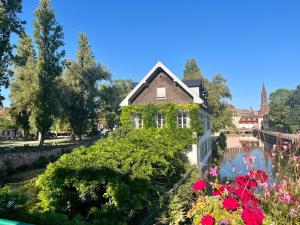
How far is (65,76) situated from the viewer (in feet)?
151

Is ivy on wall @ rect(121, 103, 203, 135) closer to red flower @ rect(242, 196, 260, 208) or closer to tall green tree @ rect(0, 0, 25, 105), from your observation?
tall green tree @ rect(0, 0, 25, 105)

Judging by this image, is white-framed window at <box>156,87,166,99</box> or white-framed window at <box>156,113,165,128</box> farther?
white-framed window at <box>156,113,165,128</box>

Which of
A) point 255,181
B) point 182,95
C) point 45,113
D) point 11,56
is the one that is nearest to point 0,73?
point 11,56

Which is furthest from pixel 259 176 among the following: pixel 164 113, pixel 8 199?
pixel 164 113

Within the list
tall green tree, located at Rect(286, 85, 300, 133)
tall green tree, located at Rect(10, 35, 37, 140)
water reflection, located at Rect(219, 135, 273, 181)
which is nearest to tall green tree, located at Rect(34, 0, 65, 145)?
tall green tree, located at Rect(10, 35, 37, 140)

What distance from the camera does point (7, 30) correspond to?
27.0 meters

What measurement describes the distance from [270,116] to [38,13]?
7873 centimetres

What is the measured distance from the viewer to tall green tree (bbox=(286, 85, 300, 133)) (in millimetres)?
79000

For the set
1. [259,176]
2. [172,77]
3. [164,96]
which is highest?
[172,77]

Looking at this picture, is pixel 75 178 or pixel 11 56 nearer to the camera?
pixel 75 178

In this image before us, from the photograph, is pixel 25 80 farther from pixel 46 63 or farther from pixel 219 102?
pixel 219 102

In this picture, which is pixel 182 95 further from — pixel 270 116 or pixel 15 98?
pixel 270 116

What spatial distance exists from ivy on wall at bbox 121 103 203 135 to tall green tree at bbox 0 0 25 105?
12463 mm

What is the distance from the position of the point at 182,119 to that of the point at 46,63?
64.1 feet
